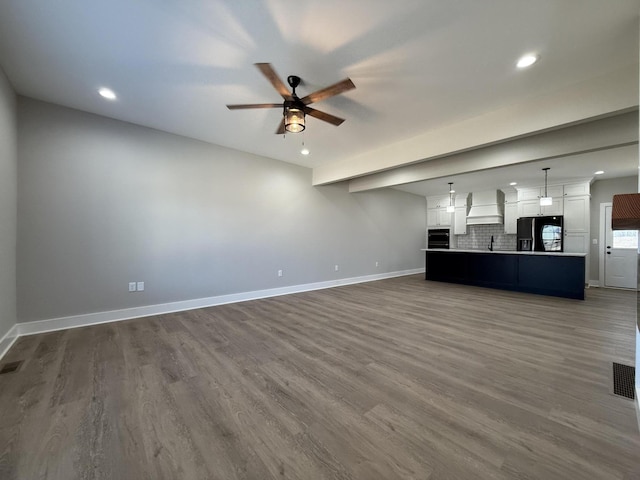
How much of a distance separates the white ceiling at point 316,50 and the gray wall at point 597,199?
5904 mm

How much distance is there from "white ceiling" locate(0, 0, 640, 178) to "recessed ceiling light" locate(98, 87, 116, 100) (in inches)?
3.1

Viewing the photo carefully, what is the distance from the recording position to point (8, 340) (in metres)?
2.76

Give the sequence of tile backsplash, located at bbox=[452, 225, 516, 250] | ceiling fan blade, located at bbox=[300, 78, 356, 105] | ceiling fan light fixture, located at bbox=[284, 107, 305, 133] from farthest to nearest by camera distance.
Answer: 1. tile backsplash, located at bbox=[452, 225, 516, 250]
2. ceiling fan light fixture, located at bbox=[284, 107, 305, 133]
3. ceiling fan blade, located at bbox=[300, 78, 356, 105]

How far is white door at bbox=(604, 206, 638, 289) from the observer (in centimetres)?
603

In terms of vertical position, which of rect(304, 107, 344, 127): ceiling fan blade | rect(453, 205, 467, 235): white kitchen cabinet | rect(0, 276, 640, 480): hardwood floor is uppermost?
rect(304, 107, 344, 127): ceiling fan blade

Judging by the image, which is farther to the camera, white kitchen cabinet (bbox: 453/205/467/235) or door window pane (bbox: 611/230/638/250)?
white kitchen cabinet (bbox: 453/205/467/235)

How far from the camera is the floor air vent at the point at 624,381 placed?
6.25 ft

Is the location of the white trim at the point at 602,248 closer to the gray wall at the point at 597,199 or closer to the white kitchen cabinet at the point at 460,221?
the gray wall at the point at 597,199

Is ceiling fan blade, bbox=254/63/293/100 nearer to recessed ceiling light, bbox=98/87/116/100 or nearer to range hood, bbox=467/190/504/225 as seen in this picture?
recessed ceiling light, bbox=98/87/116/100

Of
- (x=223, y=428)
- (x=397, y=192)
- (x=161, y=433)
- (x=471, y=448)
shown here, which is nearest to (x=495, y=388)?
(x=471, y=448)

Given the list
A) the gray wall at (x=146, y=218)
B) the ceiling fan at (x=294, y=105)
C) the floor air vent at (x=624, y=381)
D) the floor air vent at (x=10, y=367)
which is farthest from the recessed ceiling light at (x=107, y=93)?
the floor air vent at (x=624, y=381)

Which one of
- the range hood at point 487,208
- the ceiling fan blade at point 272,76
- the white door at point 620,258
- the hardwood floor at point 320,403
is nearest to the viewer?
the hardwood floor at point 320,403

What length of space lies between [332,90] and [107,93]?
270cm

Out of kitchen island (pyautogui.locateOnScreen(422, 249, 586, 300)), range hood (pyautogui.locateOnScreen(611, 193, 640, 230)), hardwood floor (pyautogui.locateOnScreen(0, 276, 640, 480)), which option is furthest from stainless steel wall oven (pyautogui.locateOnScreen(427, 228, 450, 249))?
range hood (pyautogui.locateOnScreen(611, 193, 640, 230))
